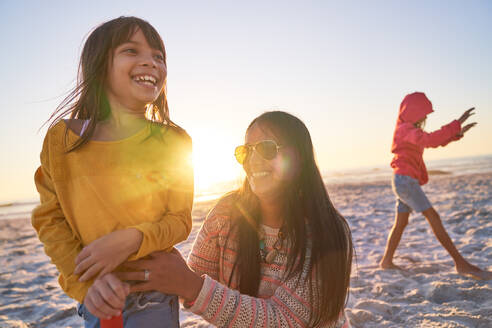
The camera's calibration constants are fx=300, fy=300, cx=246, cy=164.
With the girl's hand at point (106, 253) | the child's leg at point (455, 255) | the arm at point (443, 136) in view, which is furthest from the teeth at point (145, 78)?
the child's leg at point (455, 255)

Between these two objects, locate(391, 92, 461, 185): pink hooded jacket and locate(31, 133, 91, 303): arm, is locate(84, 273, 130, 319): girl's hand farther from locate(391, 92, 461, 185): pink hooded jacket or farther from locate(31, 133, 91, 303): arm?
locate(391, 92, 461, 185): pink hooded jacket

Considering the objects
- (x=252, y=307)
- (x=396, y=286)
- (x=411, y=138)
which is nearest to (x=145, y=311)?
(x=252, y=307)

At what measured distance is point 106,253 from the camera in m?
1.33

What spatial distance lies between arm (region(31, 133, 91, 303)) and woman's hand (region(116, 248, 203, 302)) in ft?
0.76

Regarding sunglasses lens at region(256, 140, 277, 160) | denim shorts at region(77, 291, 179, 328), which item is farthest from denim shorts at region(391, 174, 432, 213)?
denim shorts at region(77, 291, 179, 328)

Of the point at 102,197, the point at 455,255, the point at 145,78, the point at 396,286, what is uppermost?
the point at 145,78

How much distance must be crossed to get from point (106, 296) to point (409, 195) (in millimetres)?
4017

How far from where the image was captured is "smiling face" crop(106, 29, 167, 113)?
1712mm

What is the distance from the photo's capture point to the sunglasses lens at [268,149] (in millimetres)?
1881

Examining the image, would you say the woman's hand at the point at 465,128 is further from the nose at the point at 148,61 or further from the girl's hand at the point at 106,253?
the girl's hand at the point at 106,253

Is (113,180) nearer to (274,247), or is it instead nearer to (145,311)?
(145,311)

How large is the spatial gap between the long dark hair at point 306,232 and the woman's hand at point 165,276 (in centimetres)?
49

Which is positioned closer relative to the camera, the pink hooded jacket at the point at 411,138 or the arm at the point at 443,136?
the arm at the point at 443,136

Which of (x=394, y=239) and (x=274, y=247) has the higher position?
(x=274, y=247)
